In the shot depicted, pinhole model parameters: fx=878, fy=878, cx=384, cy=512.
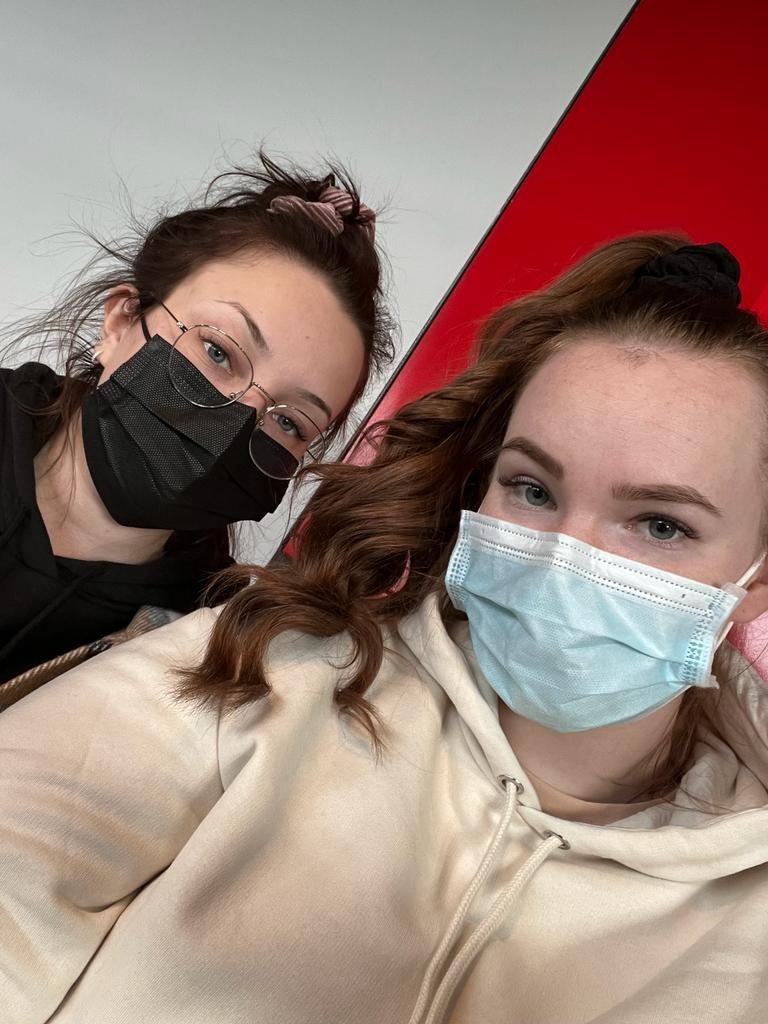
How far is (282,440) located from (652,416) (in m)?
0.80

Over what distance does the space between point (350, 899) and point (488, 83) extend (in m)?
2.38

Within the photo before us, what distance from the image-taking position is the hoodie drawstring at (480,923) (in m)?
1.04

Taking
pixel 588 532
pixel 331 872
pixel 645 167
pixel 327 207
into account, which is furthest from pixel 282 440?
pixel 645 167

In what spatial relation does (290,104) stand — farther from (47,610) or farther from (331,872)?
(331,872)

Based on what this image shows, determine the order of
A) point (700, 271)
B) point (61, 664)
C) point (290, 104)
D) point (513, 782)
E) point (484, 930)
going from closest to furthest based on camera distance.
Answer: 1. point (484, 930)
2. point (513, 782)
3. point (700, 271)
4. point (61, 664)
5. point (290, 104)

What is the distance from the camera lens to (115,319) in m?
1.77

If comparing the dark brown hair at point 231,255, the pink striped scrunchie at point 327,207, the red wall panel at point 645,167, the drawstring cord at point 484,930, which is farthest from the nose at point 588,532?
the red wall panel at point 645,167

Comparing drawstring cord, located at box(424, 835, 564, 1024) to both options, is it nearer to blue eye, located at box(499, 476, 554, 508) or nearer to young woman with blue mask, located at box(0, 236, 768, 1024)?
young woman with blue mask, located at box(0, 236, 768, 1024)

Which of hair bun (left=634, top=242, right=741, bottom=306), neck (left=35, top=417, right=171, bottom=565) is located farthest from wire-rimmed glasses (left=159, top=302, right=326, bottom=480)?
hair bun (left=634, top=242, right=741, bottom=306)

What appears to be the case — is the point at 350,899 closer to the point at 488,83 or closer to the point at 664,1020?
the point at 664,1020

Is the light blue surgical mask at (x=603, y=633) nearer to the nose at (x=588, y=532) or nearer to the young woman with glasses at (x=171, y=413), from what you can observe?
the nose at (x=588, y=532)

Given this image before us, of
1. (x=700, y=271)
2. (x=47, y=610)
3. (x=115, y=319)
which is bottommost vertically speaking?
(x=47, y=610)

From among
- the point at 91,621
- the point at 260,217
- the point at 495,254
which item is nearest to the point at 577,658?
the point at 91,621

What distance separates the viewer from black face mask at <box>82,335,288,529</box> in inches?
63.7
